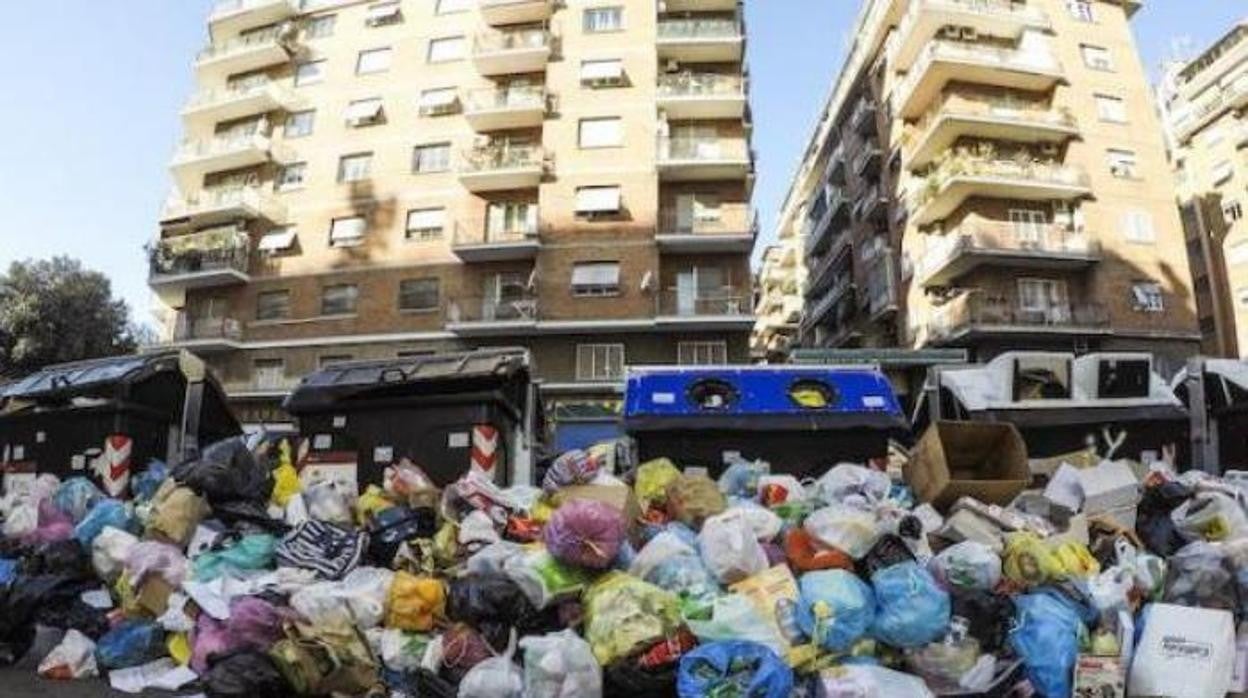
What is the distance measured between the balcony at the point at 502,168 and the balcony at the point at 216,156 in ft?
23.7

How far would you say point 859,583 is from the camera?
3.77 meters

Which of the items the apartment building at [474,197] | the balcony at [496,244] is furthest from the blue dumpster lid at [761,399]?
the balcony at [496,244]

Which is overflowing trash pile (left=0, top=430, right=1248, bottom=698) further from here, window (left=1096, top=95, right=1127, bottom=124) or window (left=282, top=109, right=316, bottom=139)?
window (left=282, top=109, right=316, bottom=139)

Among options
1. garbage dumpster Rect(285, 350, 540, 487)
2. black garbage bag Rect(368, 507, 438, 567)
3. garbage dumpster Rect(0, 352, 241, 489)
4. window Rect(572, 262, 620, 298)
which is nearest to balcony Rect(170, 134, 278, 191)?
window Rect(572, 262, 620, 298)

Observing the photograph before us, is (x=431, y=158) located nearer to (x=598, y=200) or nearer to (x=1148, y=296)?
(x=598, y=200)

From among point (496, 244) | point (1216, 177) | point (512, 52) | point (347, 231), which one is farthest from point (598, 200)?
point (1216, 177)

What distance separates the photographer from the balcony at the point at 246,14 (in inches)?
1142

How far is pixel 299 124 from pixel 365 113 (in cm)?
276

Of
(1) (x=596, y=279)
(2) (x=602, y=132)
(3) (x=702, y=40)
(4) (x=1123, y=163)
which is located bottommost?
(1) (x=596, y=279)

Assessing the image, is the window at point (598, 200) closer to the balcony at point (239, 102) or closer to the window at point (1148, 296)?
the balcony at point (239, 102)

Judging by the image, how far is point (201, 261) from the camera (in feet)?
87.4

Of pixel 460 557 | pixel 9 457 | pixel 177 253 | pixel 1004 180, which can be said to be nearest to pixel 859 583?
pixel 460 557

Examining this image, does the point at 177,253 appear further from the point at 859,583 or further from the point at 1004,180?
the point at 859,583

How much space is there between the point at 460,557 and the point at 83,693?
5.84ft
